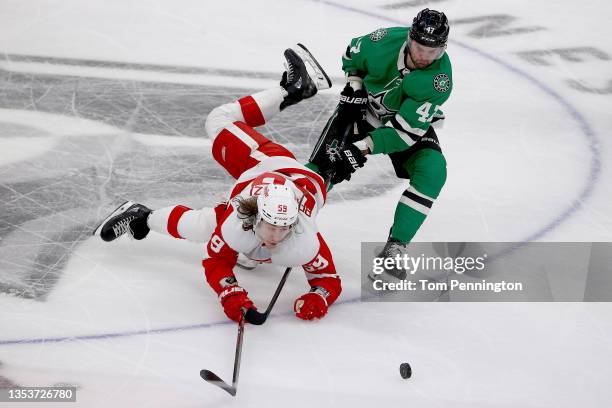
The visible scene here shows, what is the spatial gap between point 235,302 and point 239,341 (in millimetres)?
208

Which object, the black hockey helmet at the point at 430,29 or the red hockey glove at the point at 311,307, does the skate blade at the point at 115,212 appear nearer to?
the red hockey glove at the point at 311,307

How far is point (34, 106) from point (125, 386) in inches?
102

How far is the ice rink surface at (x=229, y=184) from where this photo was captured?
132 inches

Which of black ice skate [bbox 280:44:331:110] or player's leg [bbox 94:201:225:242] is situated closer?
player's leg [bbox 94:201:225:242]

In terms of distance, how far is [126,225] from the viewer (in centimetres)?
401

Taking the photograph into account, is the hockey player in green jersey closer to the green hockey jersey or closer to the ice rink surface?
the green hockey jersey

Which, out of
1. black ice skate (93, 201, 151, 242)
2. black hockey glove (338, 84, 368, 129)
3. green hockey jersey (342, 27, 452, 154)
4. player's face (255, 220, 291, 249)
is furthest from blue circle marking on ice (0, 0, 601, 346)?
black hockey glove (338, 84, 368, 129)

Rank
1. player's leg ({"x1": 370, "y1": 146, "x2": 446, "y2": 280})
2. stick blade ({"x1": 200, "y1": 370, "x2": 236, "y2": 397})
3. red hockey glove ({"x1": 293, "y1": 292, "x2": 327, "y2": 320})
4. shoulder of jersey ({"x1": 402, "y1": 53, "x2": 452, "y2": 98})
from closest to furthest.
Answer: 1. stick blade ({"x1": 200, "y1": 370, "x2": 236, "y2": 397})
2. red hockey glove ({"x1": 293, "y1": 292, "x2": 327, "y2": 320})
3. shoulder of jersey ({"x1": 402, "y1": 53, "x2": 452, "y2": 98})
4. player's leg ({"x1": 370, "y1": 146, "x2": 446, "y2": 280})

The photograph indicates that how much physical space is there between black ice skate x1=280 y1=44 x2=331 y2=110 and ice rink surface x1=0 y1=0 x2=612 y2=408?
555 mm

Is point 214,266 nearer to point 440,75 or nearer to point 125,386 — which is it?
point 125,386

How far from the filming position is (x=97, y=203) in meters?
4.41

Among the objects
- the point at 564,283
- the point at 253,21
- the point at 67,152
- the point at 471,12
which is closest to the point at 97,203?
the point at 67,152

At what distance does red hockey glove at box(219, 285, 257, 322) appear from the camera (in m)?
3.53

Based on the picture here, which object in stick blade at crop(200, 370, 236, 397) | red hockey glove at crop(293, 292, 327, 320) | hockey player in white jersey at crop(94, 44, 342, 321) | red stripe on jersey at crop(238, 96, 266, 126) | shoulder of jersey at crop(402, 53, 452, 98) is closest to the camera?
stick blade at crop(200, 370, 236, 397)
